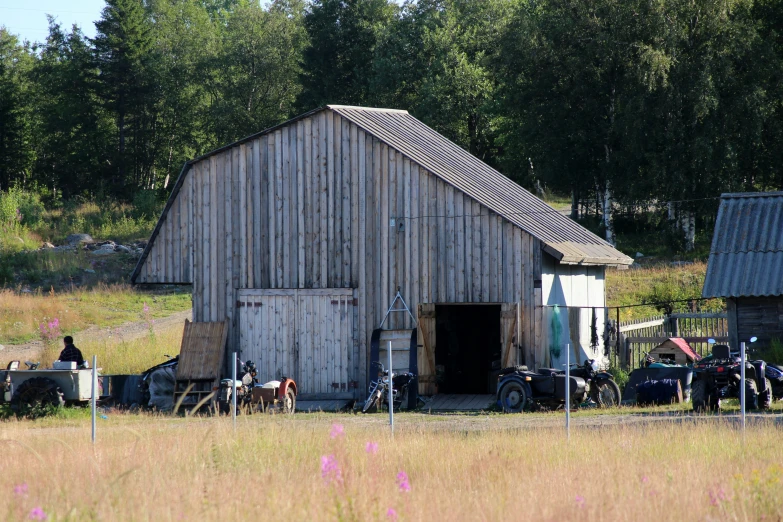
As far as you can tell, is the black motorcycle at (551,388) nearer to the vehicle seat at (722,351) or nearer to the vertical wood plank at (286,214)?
the vehicle seat at (722,351)

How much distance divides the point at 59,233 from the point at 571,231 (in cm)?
3392

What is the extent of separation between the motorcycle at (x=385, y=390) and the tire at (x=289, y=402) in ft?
4.87

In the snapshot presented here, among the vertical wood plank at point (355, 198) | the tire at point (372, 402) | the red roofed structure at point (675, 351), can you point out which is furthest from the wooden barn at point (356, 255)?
the red roofed structure at point (675, 351)

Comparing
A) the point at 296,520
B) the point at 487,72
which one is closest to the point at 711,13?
the point at 487,72

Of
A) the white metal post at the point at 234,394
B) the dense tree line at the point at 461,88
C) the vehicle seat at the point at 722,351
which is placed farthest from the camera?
the dense tree line at the point at 461,88

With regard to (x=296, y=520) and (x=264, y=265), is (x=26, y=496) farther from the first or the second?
(x=264, y=265)

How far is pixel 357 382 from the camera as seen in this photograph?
73.4ft

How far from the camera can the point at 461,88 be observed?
2221 inches

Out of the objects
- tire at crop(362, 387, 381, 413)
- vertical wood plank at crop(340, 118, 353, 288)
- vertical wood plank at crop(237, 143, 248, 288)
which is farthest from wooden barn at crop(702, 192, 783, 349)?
vertical wood plank at crop(237, 143, 248, 288)

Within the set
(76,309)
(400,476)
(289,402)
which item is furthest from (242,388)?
(76,309)

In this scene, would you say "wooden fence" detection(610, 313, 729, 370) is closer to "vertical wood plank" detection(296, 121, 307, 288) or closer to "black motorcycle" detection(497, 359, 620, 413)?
"black motorcycle" detection(497, 359, 620, 413)

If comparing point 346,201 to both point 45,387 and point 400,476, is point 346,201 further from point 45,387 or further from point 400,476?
point 400,476

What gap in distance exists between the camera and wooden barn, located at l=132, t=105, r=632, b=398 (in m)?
21.5

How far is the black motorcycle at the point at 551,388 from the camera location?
777 inches
